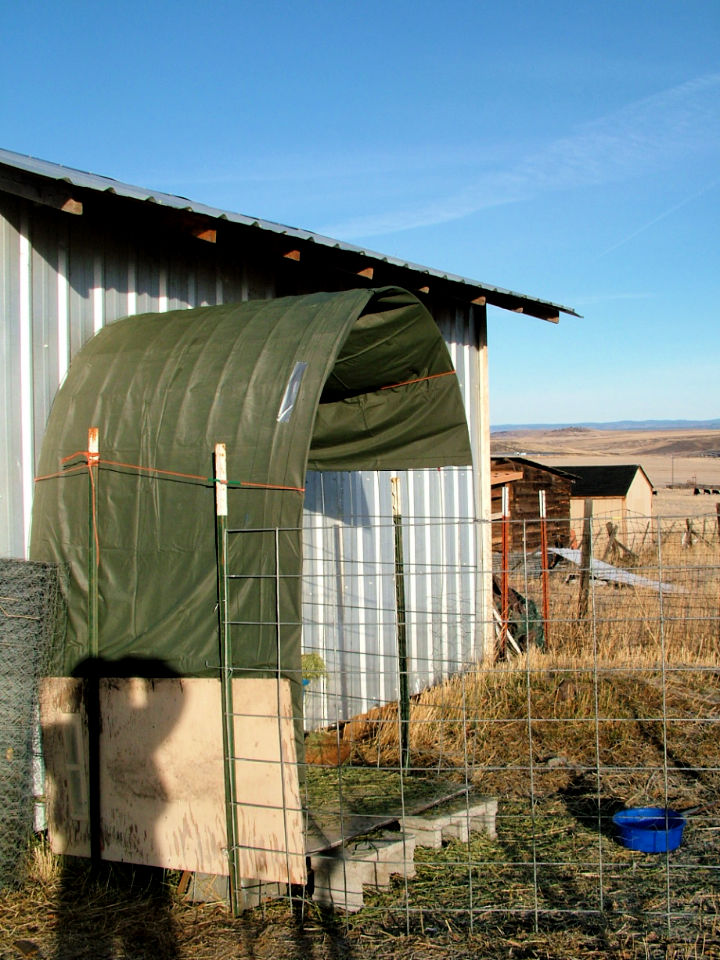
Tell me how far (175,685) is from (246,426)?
156 cm

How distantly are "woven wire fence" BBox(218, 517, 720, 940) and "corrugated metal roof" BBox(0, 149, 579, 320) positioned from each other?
7.74 feet

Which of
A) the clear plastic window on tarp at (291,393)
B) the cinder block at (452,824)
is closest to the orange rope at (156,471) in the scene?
the clear plastic window on tarp at (291,393)

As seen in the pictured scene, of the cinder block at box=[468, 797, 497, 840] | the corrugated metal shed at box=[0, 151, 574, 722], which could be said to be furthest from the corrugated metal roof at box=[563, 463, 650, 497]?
the cinder block at box=[468, 797, 497, 840]

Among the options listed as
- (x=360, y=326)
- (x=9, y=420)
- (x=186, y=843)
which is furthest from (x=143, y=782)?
(x=360, y=326)

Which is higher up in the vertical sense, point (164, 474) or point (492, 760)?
point (164, 474)

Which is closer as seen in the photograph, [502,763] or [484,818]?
[484,818]

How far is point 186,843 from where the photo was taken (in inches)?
222

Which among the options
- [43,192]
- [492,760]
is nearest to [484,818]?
[492,760]

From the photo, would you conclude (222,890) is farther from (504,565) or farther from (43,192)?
(504,565)

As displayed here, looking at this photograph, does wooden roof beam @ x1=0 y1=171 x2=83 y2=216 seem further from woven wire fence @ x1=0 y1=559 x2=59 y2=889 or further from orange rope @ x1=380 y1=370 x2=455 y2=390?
orange rope @ x1=380 y1=370 x2=455 y2=390

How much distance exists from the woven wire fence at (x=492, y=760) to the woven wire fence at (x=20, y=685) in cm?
142

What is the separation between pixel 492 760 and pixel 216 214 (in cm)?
491

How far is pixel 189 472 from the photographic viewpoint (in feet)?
19.4

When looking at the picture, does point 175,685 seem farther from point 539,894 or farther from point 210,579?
point 539,894
